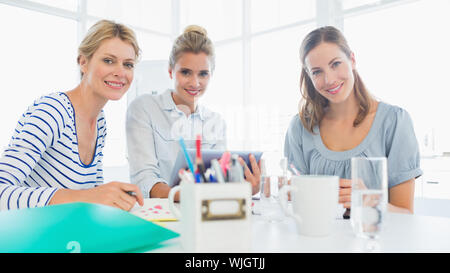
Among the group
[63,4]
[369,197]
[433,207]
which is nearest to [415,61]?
[433,207]

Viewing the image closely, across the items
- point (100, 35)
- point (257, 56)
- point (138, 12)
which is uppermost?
point (138, 12)

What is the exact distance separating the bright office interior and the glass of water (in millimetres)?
3049

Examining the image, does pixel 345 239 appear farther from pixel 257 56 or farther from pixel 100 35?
pixel 257 56

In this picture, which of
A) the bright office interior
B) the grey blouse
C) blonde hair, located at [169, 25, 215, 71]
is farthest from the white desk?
the bright office interior

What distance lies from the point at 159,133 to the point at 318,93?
2.57 feet

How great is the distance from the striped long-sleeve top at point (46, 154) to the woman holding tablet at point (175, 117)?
A: 21 centimetres

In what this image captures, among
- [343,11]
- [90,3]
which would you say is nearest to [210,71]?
[343,11]

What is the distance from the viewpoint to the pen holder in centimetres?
55

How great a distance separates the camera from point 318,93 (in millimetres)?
1599

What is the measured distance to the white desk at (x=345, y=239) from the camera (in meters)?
0.62

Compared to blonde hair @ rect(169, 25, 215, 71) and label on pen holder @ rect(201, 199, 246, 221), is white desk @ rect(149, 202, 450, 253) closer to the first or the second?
label on pen holder @ rect(201, 199, 246, 221)

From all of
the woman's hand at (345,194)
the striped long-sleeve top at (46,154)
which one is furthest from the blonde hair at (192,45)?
the woman's hand at (345,194)

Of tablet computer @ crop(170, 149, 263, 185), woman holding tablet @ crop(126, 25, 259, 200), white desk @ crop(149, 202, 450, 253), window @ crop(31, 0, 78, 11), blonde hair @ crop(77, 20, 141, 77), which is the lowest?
white desk @ crop(149, 202, 450, 253)

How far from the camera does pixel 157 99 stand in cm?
179
